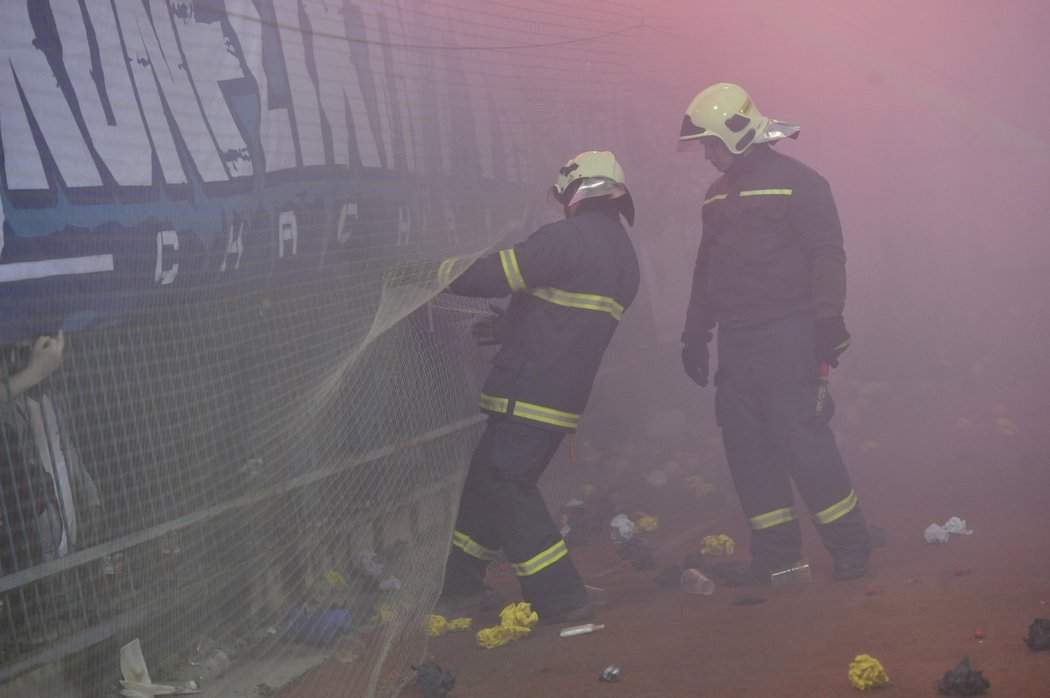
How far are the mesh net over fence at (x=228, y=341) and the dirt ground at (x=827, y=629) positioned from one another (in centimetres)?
50

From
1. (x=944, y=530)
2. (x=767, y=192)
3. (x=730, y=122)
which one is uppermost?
(x=730, y=122)

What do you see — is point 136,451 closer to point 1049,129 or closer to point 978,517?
point 978,517

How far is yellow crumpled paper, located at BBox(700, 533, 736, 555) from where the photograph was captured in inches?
218

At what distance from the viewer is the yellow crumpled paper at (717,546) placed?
553cm

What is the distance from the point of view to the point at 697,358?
5.35 meters

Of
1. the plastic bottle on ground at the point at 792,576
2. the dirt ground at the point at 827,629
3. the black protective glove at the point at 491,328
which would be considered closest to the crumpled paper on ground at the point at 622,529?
the dirt ground at the point at 827,629

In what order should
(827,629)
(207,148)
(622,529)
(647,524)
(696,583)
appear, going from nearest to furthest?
(207,148)
(827,629)
(696,583)
(622,529)
(647,524)

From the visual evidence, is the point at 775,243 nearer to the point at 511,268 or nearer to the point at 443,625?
the point at 511,268

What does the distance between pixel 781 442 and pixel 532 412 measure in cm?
127

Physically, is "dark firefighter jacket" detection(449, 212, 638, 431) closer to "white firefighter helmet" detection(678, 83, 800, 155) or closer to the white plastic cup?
"white firefighter helmet" detection(678, 83, 800, 155)

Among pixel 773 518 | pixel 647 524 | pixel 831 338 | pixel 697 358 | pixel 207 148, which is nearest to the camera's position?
pixel 207 148

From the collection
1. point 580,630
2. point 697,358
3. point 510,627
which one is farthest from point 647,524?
point 510,627

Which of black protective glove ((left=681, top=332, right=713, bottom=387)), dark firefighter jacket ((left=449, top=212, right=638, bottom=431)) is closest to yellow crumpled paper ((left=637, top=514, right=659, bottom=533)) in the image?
black protective glove ((left=681, top=332, right=713, bottom=387))

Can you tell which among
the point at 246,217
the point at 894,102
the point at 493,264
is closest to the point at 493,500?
the point at 493,264
